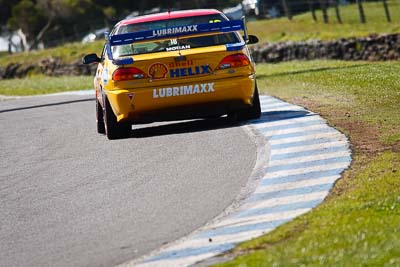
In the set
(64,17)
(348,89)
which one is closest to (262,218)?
(348,89)

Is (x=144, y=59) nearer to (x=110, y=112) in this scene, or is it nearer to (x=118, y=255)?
(x=110, y=112)

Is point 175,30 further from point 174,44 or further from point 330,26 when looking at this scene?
point 330,26

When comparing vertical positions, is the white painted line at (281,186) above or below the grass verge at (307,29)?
above

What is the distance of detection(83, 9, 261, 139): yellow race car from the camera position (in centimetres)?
1466

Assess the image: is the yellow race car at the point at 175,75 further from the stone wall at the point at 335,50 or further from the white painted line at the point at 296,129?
the stone wall at the point at 335,50

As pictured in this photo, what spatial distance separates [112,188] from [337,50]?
20884 mm

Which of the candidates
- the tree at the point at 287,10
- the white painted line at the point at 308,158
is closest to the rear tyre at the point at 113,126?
the white painted line at the point at 308,158

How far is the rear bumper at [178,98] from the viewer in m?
14.6

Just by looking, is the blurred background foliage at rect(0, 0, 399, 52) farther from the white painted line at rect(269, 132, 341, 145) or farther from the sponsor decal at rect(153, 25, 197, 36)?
the white painted line at rect(269, 132, 341, 145)

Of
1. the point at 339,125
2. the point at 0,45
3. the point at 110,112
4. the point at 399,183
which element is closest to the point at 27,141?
the point at 110,112

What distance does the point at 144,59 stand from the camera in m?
14.7

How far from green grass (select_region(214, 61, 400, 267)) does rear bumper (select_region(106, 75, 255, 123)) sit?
1.21 m

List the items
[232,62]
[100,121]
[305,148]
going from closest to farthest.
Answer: [305,148] < [232,62] < [100,121]

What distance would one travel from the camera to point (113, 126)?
15.1 metres
